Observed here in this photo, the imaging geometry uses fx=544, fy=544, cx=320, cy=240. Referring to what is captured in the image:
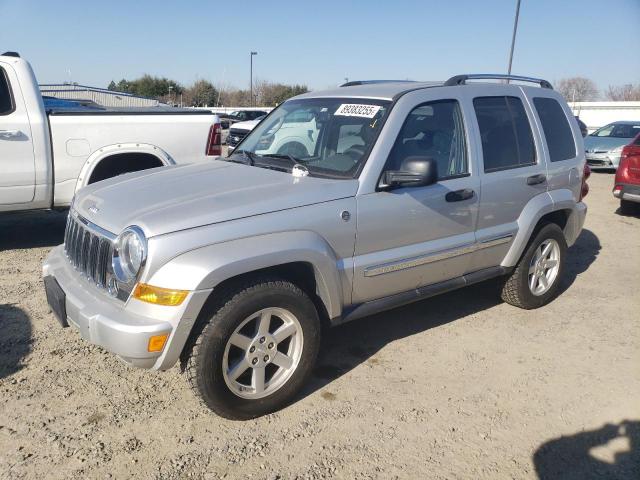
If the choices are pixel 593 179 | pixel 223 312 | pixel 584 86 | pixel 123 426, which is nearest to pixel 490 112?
pixel 223 312

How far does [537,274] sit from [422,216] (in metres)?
1.82

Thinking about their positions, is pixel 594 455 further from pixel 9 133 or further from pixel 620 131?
pixel 620 131

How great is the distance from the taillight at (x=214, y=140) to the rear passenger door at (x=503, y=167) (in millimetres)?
3333

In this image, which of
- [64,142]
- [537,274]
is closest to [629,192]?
[537,274]

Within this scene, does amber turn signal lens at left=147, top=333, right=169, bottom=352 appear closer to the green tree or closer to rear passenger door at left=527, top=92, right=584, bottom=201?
rear passenger door at left=527, top=92, right=584, bottom=201

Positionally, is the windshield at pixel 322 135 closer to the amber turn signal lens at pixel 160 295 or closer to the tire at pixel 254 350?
the tire at pixel 254 350

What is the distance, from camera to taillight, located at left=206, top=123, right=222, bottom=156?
6.44 meters

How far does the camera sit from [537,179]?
4.48 meters

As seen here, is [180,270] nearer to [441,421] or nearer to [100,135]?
[441,421]

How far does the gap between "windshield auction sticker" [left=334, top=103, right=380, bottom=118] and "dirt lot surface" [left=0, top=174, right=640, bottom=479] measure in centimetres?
170

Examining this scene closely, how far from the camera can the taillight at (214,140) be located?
21.1 feet

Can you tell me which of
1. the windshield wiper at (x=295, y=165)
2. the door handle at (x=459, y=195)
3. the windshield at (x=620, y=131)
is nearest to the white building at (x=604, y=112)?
the windshield at (x=620, y=131)

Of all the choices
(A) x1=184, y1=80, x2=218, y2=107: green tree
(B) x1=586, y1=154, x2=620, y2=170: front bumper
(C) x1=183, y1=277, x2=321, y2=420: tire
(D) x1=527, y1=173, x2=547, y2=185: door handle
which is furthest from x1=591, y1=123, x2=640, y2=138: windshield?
(A) x1=184, y1=80, x2=218, y2=107: green tree

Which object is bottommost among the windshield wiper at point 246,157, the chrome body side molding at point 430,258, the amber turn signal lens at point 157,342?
the amber turn signal lens at point 157,342
